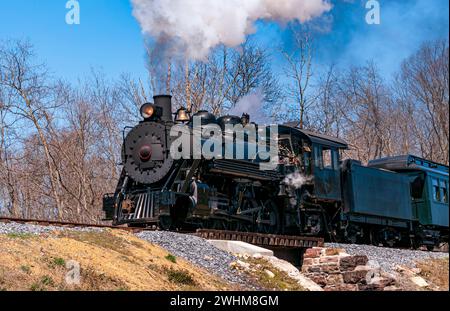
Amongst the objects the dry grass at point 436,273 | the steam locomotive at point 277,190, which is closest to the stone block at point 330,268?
the steam locomotive at point 277,190

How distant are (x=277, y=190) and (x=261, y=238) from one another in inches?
130

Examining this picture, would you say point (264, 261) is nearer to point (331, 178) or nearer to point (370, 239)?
point (331, 178)

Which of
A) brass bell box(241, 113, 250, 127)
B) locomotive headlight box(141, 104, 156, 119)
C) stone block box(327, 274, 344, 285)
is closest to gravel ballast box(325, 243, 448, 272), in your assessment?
stone block box(327, 274, 344, 285)

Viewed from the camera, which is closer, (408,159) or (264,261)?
(264,261)

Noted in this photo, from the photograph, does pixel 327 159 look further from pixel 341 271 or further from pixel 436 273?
pixel 341 271

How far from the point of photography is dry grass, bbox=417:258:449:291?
16.5 m

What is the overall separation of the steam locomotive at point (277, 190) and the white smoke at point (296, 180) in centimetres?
3

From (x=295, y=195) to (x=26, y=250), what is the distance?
9.92 m

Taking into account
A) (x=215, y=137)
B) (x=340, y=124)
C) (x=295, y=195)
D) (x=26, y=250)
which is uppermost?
(x=340, y=124)

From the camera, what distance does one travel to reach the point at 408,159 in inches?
915

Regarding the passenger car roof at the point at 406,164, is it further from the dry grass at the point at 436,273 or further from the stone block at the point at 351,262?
the stone block at the point at 351,262

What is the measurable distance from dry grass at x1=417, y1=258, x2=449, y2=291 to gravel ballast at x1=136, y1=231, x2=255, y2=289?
627 centimetres

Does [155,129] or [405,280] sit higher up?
[155,129]

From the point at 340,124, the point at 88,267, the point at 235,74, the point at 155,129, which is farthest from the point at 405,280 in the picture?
the point at 340,124
